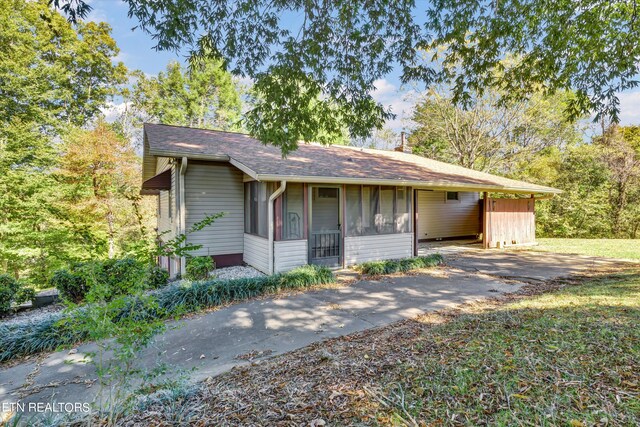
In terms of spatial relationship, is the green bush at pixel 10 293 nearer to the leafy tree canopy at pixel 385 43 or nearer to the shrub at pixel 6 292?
the shrub at pixel 6 292

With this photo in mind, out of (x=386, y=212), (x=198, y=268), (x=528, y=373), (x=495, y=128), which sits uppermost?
(x=495, y=128)

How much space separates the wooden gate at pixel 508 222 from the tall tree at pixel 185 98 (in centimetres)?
1762

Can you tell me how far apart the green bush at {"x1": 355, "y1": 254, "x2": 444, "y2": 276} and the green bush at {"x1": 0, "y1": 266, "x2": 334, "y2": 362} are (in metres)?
1.21

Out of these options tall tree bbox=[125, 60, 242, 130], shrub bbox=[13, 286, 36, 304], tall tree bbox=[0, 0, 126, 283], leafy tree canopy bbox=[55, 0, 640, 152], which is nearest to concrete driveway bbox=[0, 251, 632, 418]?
leafy tree canopy bbox=[55, 0, 640, 152]

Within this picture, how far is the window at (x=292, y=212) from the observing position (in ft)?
25.6

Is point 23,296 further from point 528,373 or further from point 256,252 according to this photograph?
point 528,373

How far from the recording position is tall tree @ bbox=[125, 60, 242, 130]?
22.7 metres

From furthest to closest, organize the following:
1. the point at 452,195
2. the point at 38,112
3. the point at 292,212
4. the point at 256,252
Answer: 1. the point at 38,112
2. the point at 452,195
3. the point at 256,252
4. the point at 292,212

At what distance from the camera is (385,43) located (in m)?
5.70

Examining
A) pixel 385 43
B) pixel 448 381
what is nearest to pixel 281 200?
pixel 385 43

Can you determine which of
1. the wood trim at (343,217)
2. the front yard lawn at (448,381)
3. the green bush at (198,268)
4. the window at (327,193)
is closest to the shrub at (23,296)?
the green bush at (198,268)

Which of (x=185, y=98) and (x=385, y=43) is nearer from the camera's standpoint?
(x=385, y=43)

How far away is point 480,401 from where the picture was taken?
7.72 ft

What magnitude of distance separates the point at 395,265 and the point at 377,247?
3.36ft
